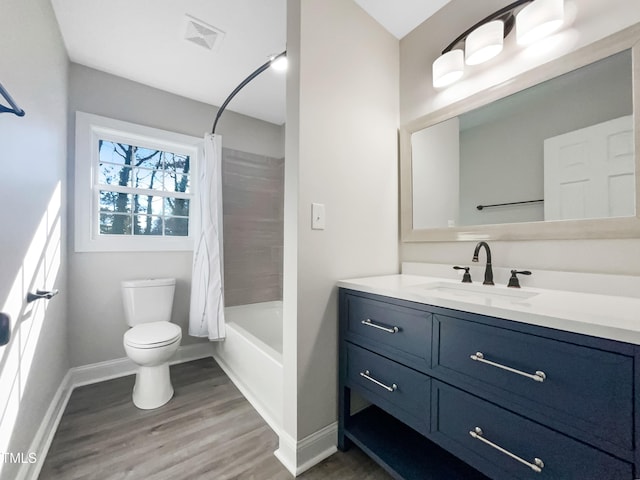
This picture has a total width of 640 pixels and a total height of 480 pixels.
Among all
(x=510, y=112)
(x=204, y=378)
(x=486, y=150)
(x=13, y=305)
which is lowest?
(x=204, y=378)

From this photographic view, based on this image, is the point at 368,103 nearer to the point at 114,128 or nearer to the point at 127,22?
the point at 127,22

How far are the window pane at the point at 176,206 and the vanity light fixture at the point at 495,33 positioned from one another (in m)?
2.33

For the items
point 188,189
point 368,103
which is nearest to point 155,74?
point 188,189

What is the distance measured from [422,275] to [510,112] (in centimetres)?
97

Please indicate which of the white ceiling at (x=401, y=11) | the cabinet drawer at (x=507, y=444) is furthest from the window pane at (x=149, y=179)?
the cabinet drawer at (x=507, y=444)

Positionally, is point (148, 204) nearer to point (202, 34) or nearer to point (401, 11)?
point (202, 34)

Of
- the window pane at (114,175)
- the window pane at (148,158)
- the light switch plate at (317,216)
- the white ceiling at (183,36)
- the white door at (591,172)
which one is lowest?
the light switch plate at (317,216)

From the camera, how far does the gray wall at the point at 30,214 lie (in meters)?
0.98

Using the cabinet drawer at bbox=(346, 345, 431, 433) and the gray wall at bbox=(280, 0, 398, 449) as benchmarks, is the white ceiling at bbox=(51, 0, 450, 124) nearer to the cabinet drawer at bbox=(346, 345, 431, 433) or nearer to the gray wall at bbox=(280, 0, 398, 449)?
the gray wall at bbox=(280, 0, 398, 449)

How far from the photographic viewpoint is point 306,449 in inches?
50.5

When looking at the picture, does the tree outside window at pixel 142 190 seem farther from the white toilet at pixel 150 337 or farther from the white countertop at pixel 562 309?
the white countertop at pixel 562 309

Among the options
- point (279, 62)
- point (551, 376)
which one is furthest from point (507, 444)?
point (279, 62)

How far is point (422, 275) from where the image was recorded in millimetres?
1644

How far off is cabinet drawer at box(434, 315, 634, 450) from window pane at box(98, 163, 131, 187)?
8.85 feet
